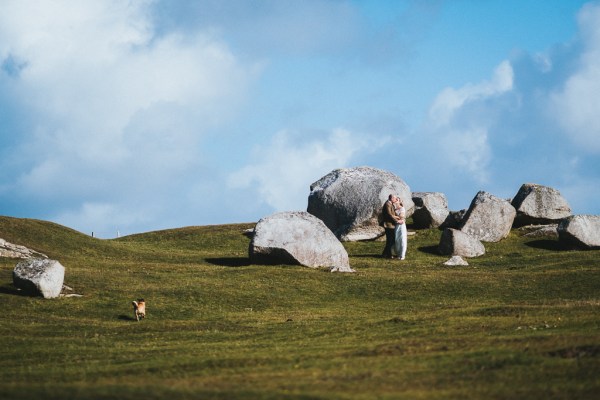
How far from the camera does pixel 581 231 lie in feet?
222

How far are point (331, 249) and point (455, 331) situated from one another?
1043 inches

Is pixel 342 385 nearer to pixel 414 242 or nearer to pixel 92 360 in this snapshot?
pixel 92 360

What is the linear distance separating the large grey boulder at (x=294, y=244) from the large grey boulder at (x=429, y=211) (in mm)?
21509

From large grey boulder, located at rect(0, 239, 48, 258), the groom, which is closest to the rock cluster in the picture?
the groom

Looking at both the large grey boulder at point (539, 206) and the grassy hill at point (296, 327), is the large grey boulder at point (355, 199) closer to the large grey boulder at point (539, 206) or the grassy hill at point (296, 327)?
the grassy hill at point (296, 327)

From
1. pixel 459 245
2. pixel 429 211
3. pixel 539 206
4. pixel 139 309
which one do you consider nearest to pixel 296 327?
pixel 139 309

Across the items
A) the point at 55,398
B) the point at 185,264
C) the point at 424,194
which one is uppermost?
the point at 424,194

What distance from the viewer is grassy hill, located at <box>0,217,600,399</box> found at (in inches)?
810

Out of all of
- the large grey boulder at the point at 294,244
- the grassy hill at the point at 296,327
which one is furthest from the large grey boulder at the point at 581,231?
the large grey boulder at the point at 294,244

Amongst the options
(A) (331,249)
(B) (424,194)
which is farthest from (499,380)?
(B) (424,194)

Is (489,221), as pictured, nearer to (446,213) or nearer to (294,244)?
(446,213)

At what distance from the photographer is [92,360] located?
2723cm

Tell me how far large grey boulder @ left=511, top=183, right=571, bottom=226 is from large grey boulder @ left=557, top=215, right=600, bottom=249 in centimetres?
776

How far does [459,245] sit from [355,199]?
464 inches
